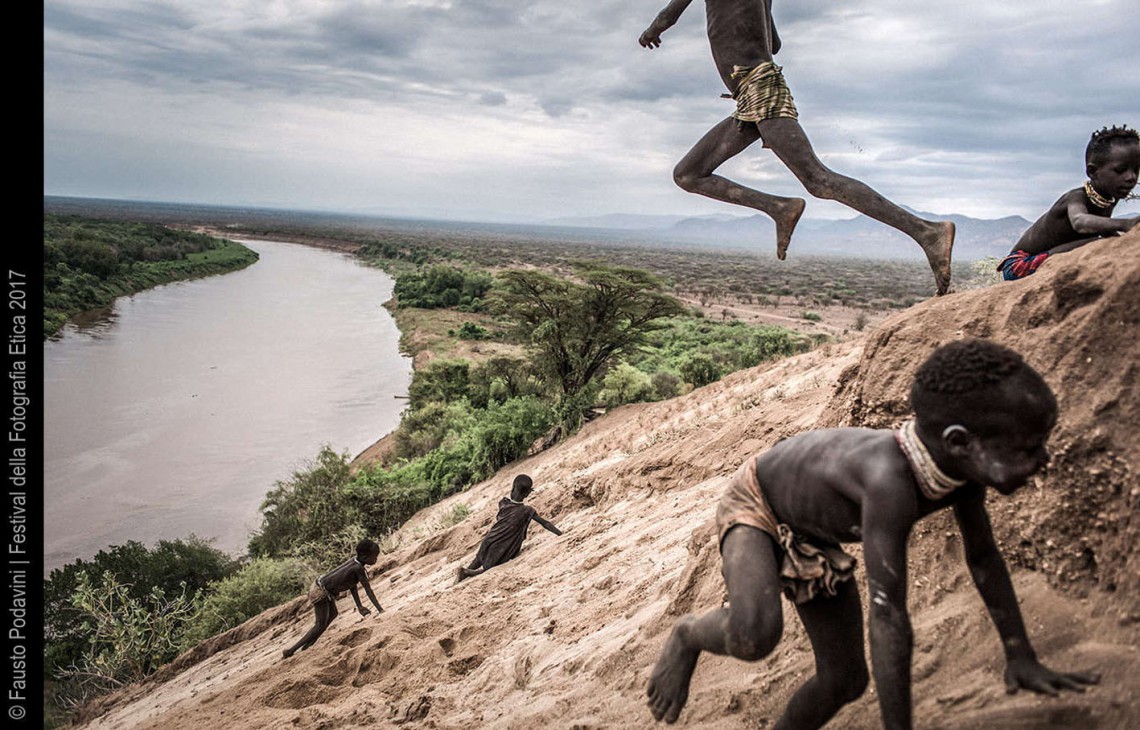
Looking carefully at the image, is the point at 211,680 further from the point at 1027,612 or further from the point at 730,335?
the point at 730,335

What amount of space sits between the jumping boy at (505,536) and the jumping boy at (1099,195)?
4947 millimetres

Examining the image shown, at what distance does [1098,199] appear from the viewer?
293cm

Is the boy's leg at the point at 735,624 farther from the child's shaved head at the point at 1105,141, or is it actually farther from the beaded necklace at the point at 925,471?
the child's shaved head at the point at 1105,141

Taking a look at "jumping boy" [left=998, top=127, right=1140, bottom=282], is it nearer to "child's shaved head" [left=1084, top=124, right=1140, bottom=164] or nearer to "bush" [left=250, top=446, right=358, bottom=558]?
"child's shaved head" [left=1084, top=124, right=1140, bottom=164]

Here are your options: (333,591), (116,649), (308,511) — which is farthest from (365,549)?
(308,511)

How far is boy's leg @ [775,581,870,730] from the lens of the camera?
1.97 meters

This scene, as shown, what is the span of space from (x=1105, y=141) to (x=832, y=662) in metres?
2.36

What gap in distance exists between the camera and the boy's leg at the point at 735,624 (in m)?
1.84

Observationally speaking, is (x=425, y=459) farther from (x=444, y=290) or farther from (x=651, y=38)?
(x=444, y=290)

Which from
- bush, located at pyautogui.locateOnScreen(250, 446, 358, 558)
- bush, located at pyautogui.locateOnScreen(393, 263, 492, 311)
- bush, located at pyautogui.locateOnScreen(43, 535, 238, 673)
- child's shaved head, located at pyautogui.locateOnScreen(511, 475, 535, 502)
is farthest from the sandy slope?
bush, located at pyautogui.locateOnScreen(393, 263, 492, 311)

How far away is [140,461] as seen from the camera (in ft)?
65.1

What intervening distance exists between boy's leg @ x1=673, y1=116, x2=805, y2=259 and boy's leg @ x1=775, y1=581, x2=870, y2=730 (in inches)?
72.7

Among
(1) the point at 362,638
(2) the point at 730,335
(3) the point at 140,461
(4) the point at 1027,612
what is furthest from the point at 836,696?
(2) the point at 730,335
